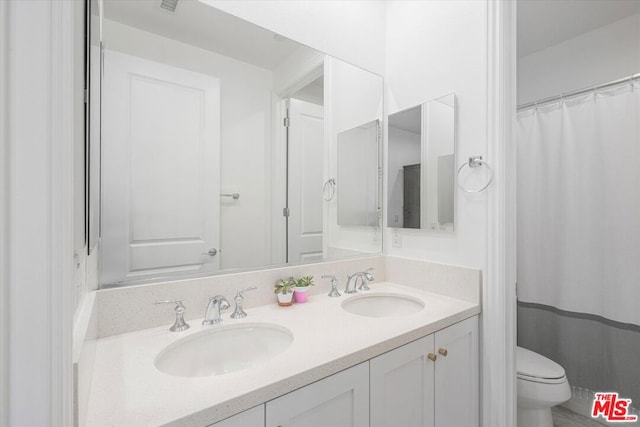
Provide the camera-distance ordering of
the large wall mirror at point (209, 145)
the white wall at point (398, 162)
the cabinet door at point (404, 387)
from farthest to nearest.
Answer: the white wall at point (398, 162) < the large wall mirror at point (209, 145) < the cabinet door at point (404, 387)

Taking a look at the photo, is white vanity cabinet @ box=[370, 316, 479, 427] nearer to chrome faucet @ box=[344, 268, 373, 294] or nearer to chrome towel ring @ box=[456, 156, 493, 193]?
chrome faucet @ box=[344, 268, 373, 294]

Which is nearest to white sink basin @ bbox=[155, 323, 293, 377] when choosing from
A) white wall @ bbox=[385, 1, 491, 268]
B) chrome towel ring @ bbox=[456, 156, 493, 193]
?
white wall @ bbox=[385, 1, 491, 268]

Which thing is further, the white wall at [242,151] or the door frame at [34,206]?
the white wall at [242,151]

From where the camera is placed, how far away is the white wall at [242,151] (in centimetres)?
123

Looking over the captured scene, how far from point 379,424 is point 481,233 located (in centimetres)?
89

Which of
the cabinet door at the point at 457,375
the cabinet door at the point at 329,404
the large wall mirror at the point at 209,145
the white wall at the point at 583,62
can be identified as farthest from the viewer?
the white wall at the point at 583,62

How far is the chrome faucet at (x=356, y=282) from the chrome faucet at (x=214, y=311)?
2.12ft

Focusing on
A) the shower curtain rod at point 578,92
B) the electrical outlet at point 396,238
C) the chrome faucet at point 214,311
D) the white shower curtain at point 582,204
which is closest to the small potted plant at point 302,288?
the chrome faucet at point 214,311

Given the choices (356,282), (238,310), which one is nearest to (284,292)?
(238,310)

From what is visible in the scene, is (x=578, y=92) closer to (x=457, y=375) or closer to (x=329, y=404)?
(x=457, y=375)

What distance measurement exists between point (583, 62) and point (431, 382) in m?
2.42

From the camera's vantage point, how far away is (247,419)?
66cm

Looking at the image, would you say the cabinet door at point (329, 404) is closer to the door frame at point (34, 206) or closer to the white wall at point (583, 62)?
the door frame at point (34, 206)

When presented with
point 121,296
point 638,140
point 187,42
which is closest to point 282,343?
point 121,296
